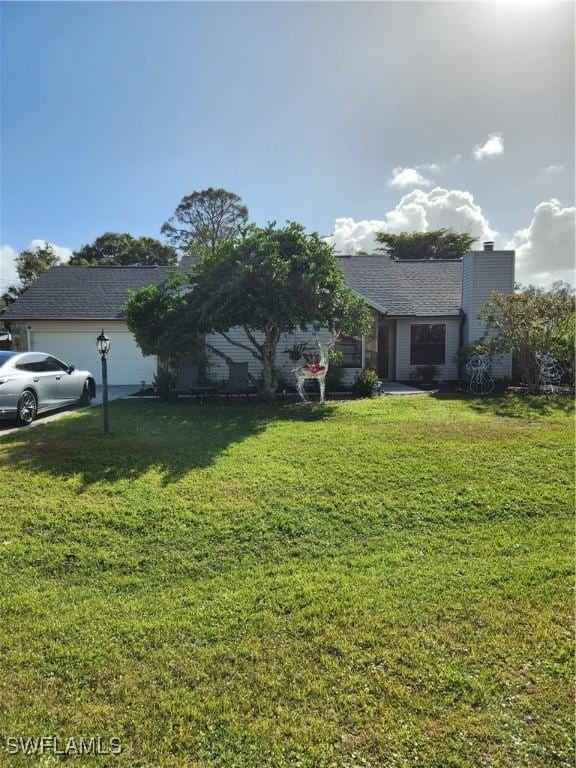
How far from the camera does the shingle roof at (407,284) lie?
53.7 ft

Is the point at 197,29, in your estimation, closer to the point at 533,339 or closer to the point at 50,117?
the point at 50,117

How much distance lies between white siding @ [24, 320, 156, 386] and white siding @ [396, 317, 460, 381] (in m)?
9.21

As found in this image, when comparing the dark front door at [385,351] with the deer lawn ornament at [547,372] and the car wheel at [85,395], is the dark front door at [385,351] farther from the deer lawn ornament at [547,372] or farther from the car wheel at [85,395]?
the car wheel at [85,395]

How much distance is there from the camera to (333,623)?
3041mm

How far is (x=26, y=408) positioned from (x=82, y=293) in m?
10.1

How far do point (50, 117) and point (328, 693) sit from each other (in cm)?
1413

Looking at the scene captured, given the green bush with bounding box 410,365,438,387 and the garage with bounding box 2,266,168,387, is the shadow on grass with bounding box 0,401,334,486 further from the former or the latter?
the green bush with bounding box 410,365,438,387

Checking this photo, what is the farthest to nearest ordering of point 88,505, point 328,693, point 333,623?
point 88,505 < point 333,623 < point 328,693

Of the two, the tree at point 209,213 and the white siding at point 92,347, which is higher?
the tree at point 209,213

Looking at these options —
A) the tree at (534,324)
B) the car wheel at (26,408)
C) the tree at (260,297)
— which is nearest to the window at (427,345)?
the tree at (534,324)

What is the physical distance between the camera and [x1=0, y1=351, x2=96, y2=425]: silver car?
27.5 feet

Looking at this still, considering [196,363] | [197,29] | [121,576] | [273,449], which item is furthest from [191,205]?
[121,576]

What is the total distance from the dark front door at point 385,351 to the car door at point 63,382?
10658 mm

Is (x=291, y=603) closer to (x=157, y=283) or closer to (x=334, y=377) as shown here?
(x=334, y=377)
